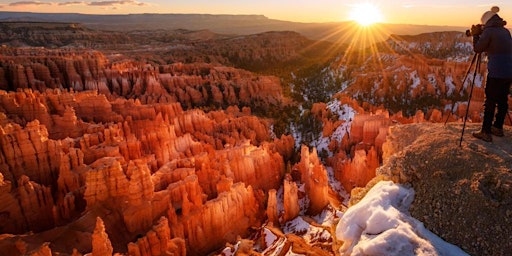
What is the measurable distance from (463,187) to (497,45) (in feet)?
9.45

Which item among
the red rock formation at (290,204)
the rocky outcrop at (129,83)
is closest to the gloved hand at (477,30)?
the red rock formation at (290,204)

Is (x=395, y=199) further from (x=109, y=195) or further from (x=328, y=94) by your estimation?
(x=328, y=94)

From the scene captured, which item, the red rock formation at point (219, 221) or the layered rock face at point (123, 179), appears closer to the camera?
the layered rock face at point (123, 179)

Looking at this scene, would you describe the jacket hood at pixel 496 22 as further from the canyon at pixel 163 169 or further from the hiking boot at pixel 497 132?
the canyon at pixel 163 169

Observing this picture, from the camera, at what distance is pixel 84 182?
1290cm

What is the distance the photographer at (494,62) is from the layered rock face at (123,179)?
8388 mm

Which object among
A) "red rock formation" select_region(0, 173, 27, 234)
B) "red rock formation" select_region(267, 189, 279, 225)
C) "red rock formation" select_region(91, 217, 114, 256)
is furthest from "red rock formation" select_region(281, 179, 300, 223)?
"red rock formation" select_region(0, 173, 27, 234)

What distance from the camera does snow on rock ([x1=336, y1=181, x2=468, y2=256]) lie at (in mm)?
4594

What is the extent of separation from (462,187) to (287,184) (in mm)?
10085

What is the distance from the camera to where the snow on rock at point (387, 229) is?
459cm

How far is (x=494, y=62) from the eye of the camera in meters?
6.62

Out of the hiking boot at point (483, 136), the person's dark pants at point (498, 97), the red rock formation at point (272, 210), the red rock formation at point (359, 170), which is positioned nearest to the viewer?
the hiking boot at point (483, 136)

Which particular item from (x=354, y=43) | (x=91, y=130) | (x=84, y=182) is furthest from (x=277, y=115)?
(x=354, y=43)

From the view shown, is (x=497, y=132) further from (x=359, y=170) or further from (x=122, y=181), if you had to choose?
(x=359, y=170)
